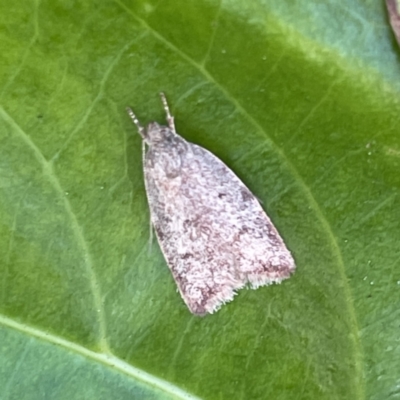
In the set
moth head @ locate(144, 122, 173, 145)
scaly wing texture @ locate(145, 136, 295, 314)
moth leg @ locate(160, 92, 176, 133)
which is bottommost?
scaly wing texture @ locate(145, 136, 295, 314)

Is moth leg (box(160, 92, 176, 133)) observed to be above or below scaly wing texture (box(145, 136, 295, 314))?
above

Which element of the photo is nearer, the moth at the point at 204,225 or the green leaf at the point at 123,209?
the green leaf at the point at 123,209

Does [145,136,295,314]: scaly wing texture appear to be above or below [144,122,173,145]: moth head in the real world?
below

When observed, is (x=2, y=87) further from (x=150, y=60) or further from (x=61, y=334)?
(x=61, y=334)

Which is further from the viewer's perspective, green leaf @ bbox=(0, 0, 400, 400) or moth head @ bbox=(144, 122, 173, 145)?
moth head @ bbox=(144, 122, 173, 145)

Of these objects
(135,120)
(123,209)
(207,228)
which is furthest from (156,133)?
(207,228)

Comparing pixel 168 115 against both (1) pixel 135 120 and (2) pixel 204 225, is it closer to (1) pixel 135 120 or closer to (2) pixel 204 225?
(1) pixel 135 120

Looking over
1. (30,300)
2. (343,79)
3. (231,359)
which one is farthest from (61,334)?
(343,79)
